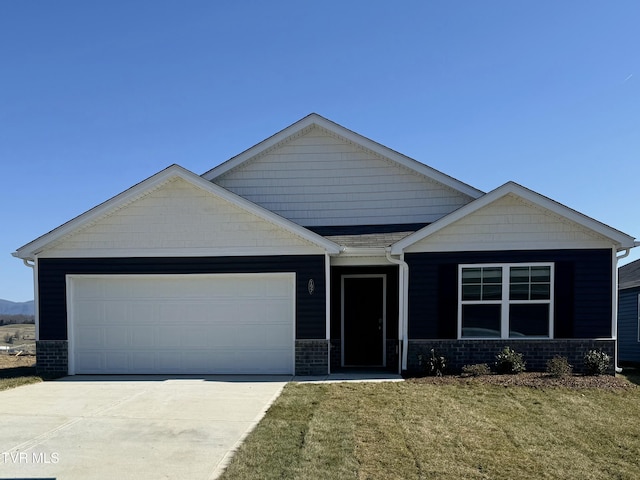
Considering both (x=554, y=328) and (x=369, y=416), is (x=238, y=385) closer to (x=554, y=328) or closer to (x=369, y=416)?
(x=369, y=416)

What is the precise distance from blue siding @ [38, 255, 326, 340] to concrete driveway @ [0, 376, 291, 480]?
1.37 metres

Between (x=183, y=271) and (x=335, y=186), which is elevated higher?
(x=335, y=186)

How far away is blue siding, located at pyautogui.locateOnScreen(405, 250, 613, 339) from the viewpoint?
970 centimetres

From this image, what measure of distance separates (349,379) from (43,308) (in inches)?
288

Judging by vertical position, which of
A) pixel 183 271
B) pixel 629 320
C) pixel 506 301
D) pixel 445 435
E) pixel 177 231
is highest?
pixel 177 231

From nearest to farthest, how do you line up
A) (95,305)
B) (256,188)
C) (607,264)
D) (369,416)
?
(369,416) < (607,264) < (95,305) < (256,188)

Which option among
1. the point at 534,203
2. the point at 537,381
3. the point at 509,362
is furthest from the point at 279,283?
the point at 534,203

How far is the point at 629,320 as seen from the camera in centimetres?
1661

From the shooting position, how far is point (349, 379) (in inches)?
368

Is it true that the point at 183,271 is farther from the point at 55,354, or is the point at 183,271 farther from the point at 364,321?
the point at 364,321

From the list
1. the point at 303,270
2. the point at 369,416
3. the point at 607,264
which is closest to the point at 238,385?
the point at 303,270

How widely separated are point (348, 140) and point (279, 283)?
189 inches

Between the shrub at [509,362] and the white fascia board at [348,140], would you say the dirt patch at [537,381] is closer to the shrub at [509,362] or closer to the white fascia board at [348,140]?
the shrub at [509,362]

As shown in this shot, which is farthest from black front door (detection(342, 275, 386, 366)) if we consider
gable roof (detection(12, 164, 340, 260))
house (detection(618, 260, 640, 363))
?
house (detection(618, 260, 640, 363))
